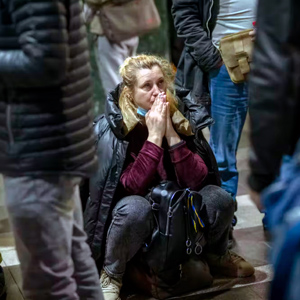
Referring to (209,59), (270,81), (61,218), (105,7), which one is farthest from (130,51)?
(270,81)

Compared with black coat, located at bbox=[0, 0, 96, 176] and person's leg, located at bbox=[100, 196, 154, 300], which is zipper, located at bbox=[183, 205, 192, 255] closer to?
person's leg, located at bbox=[100, 196, 154, 300]

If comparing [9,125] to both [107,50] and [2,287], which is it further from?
[107,50]

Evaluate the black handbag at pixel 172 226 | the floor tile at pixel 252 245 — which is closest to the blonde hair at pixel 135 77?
the black handbag at pixel 172 226

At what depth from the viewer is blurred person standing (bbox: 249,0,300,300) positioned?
1516mm

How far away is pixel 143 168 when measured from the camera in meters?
2.89

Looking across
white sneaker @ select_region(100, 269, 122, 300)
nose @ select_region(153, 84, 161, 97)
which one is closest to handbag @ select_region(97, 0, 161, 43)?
nose @ select_region(153, 84, 161, 97)

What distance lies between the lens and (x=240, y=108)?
3.49 m

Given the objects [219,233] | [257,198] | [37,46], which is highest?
[37,46]

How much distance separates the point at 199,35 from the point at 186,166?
89cm

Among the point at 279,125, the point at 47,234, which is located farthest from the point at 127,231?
the point at 279,125

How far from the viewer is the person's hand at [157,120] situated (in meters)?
2.94

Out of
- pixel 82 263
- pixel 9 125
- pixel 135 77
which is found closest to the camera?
pixel 9 125

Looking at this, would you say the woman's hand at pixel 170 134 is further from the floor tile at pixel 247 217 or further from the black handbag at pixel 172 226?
the floor tile at pixel 247 217

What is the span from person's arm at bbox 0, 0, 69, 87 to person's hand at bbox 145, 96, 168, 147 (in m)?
1.15
